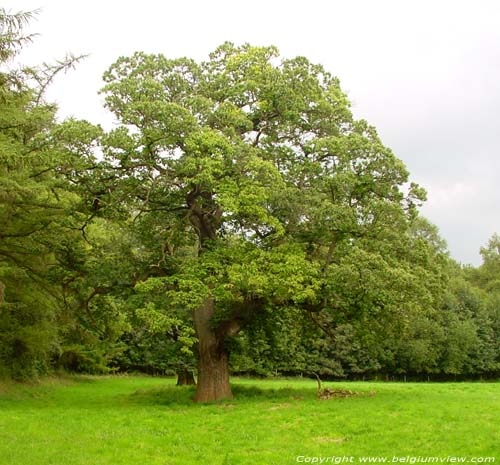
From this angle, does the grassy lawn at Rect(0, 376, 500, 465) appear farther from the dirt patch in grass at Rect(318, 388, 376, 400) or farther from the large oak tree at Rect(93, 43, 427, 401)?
the large oak tree at Rect(93, 43, 427, 401)

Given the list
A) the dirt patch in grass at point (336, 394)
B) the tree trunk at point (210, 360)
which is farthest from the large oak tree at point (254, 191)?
the dirt patch in grass at point (336, 394)

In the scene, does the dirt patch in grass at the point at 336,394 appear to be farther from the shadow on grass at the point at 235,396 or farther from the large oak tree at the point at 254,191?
the large oak tree at the point at 254,191

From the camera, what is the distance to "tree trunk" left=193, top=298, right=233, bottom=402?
→ 20688 mm

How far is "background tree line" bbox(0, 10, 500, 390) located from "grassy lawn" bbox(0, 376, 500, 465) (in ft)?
8.13

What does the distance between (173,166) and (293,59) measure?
6344 mm

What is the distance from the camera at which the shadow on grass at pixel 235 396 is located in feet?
67.7

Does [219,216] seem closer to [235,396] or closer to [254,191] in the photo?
[254,191]

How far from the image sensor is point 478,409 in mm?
16625

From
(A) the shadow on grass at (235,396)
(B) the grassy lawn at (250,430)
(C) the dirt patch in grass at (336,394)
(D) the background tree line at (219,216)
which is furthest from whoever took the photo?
(C) the dirt patch in grass at (336,394)

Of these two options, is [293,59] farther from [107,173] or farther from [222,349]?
[222,349]

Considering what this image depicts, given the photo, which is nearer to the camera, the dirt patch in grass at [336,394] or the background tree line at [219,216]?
the background tree line at [219,216]

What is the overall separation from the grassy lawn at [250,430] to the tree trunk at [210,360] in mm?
836

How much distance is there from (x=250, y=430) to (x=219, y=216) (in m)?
9.14

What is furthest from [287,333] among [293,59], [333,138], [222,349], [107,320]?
[293,59]
